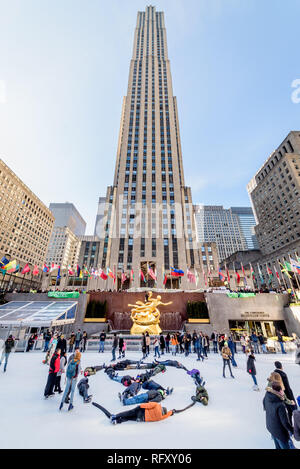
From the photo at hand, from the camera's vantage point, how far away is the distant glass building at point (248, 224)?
150625 millimetres

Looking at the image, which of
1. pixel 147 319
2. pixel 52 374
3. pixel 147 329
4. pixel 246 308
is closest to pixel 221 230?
pixel 246 308

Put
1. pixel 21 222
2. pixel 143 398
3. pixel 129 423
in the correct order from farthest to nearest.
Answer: pixel 21 222 < pixel 143 398 < pixel 129 423

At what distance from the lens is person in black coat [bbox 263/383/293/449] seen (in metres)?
3.74

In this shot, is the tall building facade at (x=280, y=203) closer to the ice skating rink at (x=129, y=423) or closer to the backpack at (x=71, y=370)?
the ice skating rink at (x=129, y=423)

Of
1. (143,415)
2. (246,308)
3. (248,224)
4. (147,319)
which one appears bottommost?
(143,415)

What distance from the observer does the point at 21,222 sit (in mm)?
87750

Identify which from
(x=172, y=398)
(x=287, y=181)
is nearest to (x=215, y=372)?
(x=172, y=398)

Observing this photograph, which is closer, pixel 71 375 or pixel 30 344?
pixel 71 375

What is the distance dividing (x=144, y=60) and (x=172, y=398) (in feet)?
365

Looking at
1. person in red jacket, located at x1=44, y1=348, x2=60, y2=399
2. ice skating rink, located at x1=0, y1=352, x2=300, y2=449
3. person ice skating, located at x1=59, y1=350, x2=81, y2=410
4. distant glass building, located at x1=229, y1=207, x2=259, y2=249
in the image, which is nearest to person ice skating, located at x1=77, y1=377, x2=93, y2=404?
ice skating rink, located at x1=0, y1=352, x2=300, y2=449

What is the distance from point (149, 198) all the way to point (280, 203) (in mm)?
56008

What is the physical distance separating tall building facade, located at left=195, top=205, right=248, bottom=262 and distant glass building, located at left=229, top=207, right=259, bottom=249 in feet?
25.4

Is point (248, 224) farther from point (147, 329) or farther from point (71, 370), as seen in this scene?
point (71, 370)
